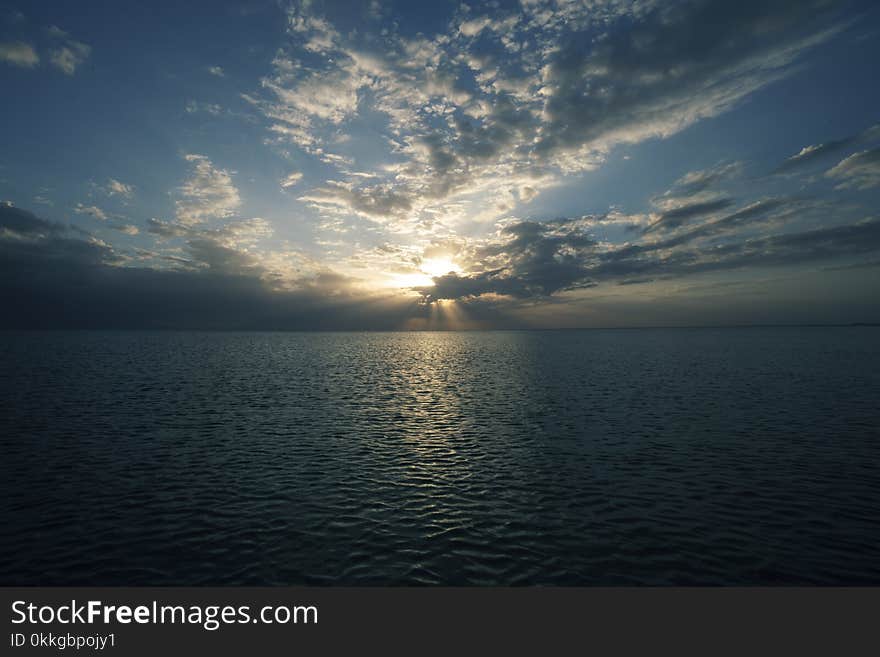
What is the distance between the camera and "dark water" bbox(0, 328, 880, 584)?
16359 mm

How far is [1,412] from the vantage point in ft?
145

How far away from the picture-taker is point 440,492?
80.0ft

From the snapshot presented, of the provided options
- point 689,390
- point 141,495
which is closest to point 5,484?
point 141,495

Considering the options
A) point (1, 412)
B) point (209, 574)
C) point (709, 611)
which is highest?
point (1, 412)

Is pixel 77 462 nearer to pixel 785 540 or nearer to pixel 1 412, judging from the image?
pixel 1 412

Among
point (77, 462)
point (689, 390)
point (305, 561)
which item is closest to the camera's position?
point (305, 561)

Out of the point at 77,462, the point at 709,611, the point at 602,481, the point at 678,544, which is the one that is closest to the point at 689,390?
the point at 602,481

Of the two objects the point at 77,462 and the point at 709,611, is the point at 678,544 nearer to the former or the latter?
the point at 709,611

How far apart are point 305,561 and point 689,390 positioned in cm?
6317

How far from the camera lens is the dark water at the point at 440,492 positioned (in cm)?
1636

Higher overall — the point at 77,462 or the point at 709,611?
the point at 77,462

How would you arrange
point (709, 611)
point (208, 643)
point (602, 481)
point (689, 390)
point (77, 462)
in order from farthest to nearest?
point (689, 390)
point (77, 462)
point (602, 481)
point (709, 611)
point (208, 643)

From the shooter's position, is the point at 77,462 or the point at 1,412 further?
the point at 1,412

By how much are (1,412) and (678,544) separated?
65.4m
